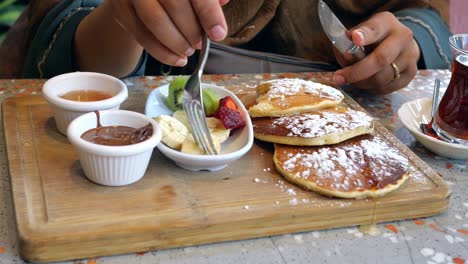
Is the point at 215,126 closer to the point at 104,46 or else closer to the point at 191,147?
the point at 191,147

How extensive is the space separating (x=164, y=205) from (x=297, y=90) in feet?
1.94

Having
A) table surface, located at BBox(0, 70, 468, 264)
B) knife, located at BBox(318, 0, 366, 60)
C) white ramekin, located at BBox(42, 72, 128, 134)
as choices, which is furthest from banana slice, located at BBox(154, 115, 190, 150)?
knife, located at BBox(318, 0, 366, 60)

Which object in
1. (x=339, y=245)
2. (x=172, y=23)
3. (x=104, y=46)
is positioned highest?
(x=172, y=23)

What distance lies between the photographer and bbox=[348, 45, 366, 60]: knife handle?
5.24 ft

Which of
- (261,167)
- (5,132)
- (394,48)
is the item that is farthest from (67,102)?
(394,48)

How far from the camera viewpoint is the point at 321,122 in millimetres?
1309

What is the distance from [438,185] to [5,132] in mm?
988

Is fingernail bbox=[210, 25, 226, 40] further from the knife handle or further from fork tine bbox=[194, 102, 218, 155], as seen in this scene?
the knife handle

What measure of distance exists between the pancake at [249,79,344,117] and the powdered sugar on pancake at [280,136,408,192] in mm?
147

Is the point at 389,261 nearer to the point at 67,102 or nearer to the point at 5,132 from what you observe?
the point at 67,102

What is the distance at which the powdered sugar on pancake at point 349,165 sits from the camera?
3.70ft

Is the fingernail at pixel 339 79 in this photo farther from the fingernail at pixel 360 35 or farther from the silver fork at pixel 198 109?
the silver fork at pixel 198 109

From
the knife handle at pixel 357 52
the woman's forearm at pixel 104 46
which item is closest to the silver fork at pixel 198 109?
the woman's forearm at pixel 104 46

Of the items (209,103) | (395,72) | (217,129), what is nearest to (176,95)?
(209,103)
